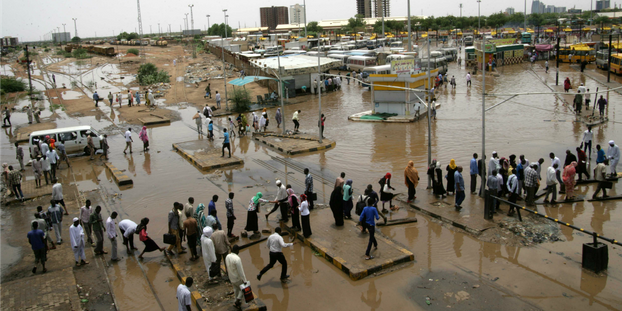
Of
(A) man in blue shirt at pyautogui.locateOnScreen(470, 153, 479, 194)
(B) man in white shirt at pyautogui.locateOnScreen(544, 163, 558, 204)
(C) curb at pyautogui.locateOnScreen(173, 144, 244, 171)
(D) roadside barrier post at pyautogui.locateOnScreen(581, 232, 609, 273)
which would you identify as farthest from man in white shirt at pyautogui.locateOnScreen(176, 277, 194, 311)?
(C) curb at pyautogui.locateOnScreen(173, 144, 244, 171)

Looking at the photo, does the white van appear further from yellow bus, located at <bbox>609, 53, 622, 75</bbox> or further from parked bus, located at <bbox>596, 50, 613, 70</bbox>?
parked bus, located at <bbox>596, 50, 613, 70</bbox>

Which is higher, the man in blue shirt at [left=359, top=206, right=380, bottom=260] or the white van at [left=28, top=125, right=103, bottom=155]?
the white van at [left=28, top=125, right=103, bottom=155]

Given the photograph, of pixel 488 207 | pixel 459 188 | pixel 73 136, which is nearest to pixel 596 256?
pixel 488 207

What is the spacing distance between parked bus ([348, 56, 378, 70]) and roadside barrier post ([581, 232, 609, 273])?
4128 cm

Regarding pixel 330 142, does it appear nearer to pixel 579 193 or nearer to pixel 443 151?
pixel 443 151

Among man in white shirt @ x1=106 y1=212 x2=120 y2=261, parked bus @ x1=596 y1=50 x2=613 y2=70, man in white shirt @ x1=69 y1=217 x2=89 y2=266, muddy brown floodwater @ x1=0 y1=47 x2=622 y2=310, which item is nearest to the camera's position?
muddy brown floodwater @ x1=0 y1=47 x2=622 y2=310

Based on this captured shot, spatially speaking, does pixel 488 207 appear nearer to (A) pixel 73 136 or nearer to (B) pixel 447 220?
(B) pixel 447 220

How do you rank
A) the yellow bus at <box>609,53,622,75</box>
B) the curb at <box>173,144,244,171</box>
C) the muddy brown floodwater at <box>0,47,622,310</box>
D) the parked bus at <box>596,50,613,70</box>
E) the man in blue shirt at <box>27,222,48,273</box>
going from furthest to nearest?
the parked bus at <box>596,50,613,70</box> → the yellow bus at <box>609,53,622,75</box> → the curb at <box>173,144,244,171</box> → the man in blue shirt at <box>27,222,48,273</box> → the muddy brown floodwater at <box>0,47,622,310</box>

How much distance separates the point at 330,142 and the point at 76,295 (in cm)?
1482

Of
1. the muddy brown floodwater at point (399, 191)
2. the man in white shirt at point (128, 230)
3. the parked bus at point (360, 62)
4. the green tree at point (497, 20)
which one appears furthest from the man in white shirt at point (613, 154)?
the green tree at point (497, 20)

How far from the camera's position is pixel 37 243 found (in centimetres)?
1043

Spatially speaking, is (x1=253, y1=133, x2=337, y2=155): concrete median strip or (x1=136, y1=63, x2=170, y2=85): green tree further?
(x1=136, y1=63, x2=170, y2=85): green tree

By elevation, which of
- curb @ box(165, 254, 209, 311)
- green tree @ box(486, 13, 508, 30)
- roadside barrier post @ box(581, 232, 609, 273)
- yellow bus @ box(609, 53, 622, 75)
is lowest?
curb @ box(165, 254, 209, 311)

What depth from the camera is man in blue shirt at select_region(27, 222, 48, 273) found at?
10375 millimetres
